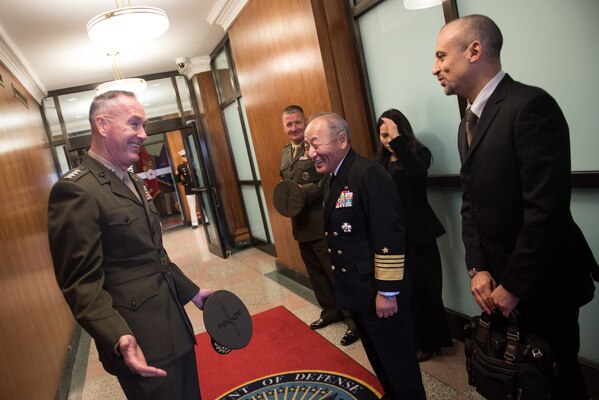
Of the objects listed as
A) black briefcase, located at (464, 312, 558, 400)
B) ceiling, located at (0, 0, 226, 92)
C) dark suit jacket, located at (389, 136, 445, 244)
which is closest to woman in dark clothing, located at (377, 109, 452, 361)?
dark suit jacket, located at (389, 136, 445, 244)

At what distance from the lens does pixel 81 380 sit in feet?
11.0

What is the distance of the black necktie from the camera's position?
5.06ft

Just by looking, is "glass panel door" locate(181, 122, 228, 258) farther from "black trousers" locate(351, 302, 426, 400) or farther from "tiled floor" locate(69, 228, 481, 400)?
"black trousers" locate(351, 302, 426, 400)

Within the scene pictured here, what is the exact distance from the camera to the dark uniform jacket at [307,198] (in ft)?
→ 9.83

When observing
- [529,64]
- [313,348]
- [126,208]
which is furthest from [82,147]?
[529,64]

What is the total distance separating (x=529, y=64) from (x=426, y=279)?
1269 mm

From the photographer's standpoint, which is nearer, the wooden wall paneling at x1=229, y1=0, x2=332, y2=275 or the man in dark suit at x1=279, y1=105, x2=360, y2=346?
the man in dark suit at x1=279, y1=105, x2=360, y2=346

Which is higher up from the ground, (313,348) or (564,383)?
(564,383)

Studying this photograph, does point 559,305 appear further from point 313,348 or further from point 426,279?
point 313,348

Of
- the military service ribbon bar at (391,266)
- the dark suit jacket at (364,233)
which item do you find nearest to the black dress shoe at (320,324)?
the dark suit jacket at (364,233)

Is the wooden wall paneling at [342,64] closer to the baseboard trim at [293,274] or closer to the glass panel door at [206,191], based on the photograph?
the baseboard trim at [293,274]

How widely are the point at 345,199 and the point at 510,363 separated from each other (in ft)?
2.81

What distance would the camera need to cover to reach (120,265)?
1422 millimetres

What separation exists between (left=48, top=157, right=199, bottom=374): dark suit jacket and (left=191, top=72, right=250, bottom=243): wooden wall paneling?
17.4 feet
